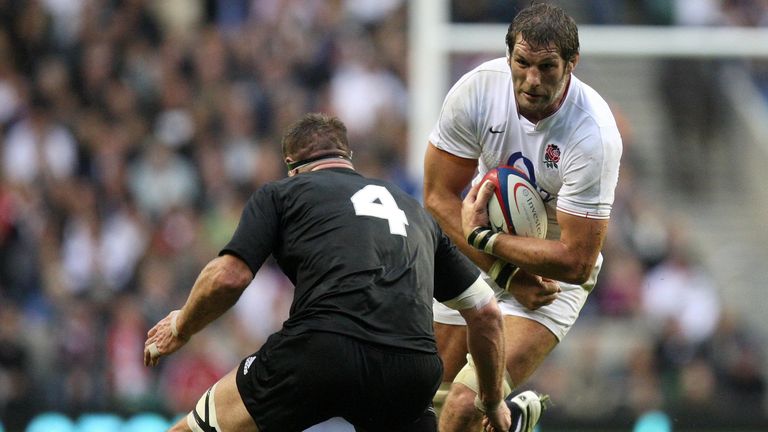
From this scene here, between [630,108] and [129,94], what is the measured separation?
493 cm

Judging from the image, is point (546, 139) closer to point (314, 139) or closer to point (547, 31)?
point (547, 31)

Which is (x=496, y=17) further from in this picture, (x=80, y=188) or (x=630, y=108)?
(x=80, y=188)

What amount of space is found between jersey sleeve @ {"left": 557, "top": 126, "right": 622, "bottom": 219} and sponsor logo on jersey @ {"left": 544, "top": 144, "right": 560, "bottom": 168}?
0.06m

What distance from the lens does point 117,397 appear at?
11.8m

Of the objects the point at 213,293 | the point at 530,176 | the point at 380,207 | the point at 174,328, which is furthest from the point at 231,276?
the point at 530,176

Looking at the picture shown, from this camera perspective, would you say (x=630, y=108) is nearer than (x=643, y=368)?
No

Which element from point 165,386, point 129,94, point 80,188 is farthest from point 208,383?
point 129,94

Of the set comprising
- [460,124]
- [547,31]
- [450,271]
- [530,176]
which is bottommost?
[450,271]

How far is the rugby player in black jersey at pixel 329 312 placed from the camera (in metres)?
5.52

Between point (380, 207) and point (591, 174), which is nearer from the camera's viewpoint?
point (380, 207)

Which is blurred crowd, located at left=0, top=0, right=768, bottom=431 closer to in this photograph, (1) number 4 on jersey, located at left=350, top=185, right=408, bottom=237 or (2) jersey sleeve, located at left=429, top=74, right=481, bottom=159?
(2) jersey sleeve, located at left=429, top=74, right=481, bottom=159

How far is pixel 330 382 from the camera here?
5.51 metres

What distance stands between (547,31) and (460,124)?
2.41 feet

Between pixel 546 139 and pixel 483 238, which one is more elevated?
pixel 546 139
